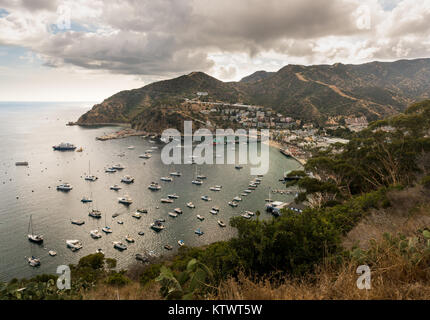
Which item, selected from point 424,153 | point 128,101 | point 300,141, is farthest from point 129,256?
point 128,101

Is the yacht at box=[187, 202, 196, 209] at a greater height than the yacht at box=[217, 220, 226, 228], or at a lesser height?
greater

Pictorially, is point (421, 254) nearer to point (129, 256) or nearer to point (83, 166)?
point (129, 256)

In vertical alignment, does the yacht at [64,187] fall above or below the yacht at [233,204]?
above

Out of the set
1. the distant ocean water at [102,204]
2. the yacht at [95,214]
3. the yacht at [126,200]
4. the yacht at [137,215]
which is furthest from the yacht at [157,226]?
the yacht at [126,200]

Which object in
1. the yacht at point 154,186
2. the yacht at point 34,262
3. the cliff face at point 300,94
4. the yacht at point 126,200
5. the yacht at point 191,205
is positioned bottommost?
the yacht at point 34,262

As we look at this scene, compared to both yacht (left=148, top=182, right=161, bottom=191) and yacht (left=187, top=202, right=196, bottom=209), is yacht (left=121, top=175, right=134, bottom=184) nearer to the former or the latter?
yacht (left=148, top=182, right=161, bottom=191)

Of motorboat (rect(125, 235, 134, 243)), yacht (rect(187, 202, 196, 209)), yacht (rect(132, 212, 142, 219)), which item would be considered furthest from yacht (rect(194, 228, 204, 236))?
yacht (rect(132, 212, 142, 219))

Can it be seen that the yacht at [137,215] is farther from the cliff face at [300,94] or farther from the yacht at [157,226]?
the cliff face at [300,94]
